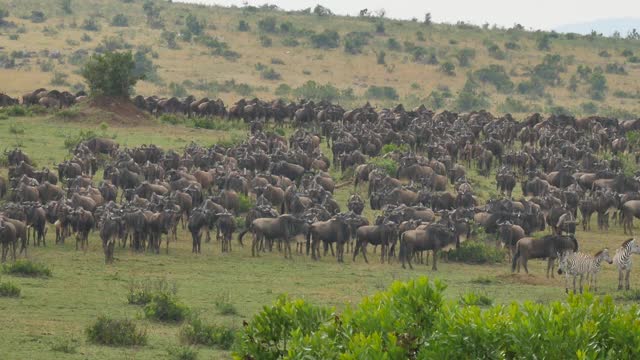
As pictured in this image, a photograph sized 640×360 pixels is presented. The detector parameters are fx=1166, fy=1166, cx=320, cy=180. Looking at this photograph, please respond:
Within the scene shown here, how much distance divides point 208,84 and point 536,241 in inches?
2281

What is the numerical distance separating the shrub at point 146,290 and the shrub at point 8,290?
212 cm

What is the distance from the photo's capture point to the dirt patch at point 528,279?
27484mm

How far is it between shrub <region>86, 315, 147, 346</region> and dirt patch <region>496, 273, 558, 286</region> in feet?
36.5

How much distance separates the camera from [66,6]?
11575cm

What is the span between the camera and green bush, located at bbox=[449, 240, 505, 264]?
3062 centimetres

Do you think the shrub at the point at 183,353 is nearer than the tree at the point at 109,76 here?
Yes

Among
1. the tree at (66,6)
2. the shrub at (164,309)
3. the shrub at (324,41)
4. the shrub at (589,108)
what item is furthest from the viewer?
the tree at (66,6)

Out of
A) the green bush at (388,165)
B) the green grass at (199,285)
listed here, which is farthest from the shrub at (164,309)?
the green bush at (388,165)

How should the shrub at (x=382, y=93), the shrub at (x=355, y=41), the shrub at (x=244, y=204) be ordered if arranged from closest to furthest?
1. the shrub at (x=244, y=204)
2. the shrub at (x=382, y=93)
3. the shrub at (x=355, y=41)

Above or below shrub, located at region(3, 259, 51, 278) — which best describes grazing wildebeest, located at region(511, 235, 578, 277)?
above

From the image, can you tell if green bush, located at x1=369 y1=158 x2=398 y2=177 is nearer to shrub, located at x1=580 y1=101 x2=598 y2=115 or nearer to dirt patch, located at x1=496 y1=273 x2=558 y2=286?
dirt patch, located at x1=496 y1=273 x2=558 y2=286

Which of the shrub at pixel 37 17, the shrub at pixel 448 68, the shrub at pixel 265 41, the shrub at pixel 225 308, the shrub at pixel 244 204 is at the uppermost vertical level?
the shrub at pixel 37 17

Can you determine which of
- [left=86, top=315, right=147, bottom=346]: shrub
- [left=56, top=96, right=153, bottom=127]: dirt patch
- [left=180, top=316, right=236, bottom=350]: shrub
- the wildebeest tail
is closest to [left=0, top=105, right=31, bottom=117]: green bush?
[left=56, top=96, right=153, bottom=127]: dirt patch

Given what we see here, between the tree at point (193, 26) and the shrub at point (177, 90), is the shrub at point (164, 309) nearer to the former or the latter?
the shrub at point (177, 90)
